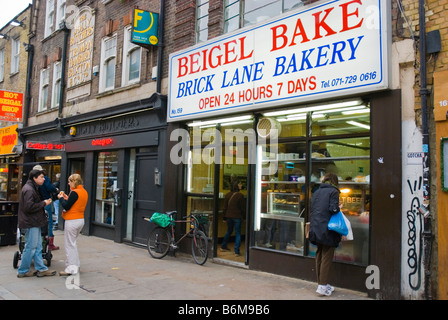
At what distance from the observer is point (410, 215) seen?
565 centimetres

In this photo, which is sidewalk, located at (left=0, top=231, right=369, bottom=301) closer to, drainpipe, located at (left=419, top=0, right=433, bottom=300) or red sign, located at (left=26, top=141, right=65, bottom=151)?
drainpipe, located at (left=419, top=0, right=433, bottom=300)

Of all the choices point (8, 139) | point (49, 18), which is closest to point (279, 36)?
point (49, 18)

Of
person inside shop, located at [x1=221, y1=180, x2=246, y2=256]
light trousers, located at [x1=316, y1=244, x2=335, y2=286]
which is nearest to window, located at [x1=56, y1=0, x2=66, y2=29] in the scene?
person inside shop, located at [x1=221, y1=180, x2=246, y2=256]

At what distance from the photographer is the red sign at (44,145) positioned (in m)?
12.9

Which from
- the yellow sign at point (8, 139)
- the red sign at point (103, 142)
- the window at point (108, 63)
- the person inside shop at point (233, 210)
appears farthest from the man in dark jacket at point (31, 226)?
the yellow sign at point (8, 139)

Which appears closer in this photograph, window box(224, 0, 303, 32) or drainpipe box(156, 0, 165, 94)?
window box(224, 0, 303, 32)

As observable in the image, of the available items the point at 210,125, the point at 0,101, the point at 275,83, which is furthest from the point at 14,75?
the point at 275,83

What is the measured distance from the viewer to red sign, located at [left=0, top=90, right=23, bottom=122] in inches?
658

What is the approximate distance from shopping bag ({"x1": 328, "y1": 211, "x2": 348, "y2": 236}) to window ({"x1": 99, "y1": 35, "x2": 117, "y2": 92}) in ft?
28.6

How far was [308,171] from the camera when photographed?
23.3 ft

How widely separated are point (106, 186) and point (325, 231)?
819cm

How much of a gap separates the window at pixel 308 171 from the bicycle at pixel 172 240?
1239mm

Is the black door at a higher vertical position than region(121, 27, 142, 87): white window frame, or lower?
lower

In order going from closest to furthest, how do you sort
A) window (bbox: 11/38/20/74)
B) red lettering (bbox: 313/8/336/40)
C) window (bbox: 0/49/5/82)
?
red lettering (bbox: 313/8/336/40), window (bbox: 11/38/20/74), window (bbox: 0/49/5/82)
